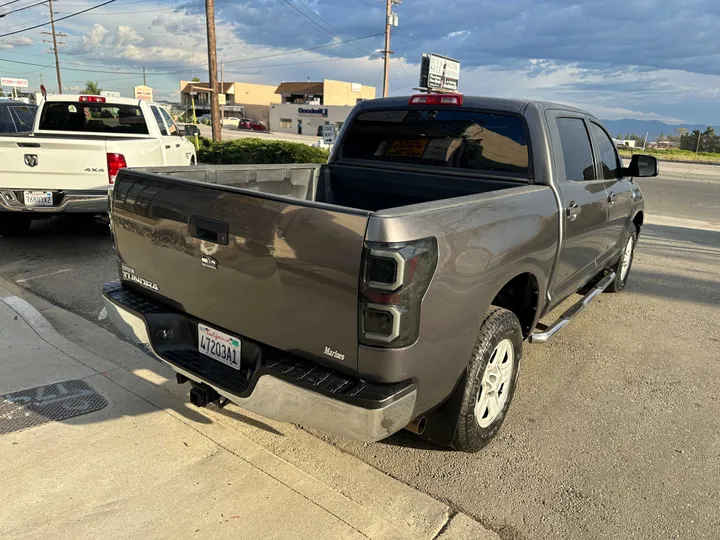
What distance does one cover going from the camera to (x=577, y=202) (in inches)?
149

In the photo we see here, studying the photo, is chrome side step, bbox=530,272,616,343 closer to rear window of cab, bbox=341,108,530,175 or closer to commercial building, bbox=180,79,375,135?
rear window of cab, bbox=341,108,530,175

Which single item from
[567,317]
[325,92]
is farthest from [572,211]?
[325,92]

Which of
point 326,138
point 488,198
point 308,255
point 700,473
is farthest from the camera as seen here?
point 326,138

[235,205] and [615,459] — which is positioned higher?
[235,205]

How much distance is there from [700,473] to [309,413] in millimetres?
2223

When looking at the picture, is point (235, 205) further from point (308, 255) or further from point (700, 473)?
point (700, 473)

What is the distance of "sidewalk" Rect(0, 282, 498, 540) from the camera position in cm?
244

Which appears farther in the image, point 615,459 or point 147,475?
point 615,459

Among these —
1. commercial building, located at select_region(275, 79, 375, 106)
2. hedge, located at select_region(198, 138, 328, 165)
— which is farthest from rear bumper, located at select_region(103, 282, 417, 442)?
commercial building, located at select_region(275, 79, 375, 106)

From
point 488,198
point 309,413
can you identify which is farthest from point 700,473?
point 309,413

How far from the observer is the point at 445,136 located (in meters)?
3.95

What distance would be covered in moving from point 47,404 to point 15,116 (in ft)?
36.1

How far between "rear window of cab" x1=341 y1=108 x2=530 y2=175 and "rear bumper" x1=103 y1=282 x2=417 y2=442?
6.63 ft

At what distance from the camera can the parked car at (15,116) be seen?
→ 11.4m
